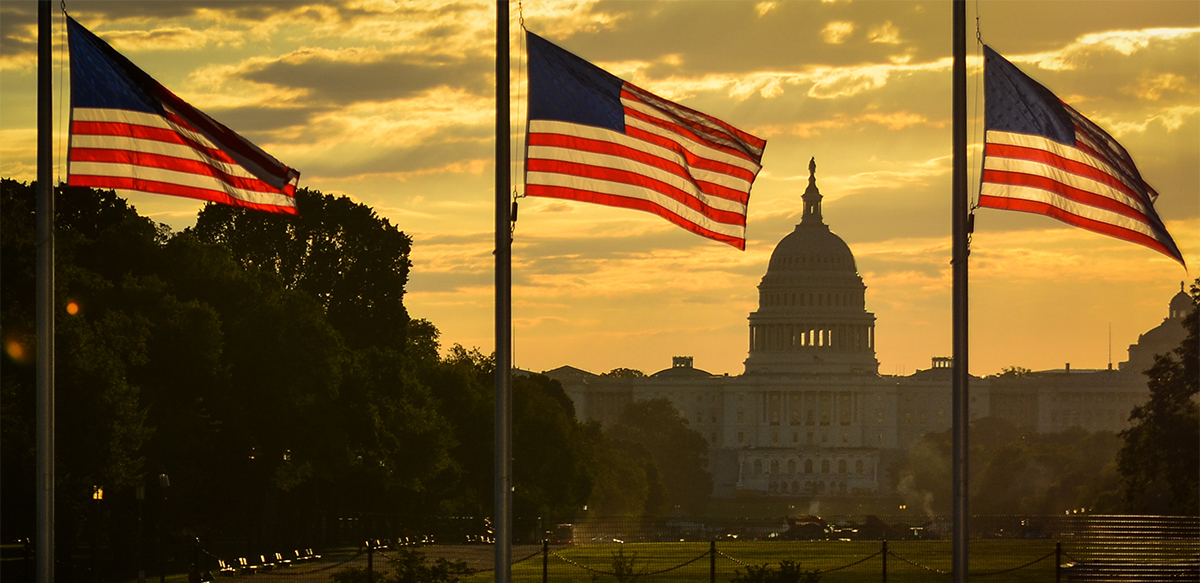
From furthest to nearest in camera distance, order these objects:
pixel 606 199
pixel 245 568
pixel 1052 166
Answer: pixel 245 568
pixel 1052 166
pixel 606 199

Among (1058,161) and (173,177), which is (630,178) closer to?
(1058,161)

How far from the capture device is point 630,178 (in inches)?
1166

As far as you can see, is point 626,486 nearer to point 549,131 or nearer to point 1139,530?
point 1139,530

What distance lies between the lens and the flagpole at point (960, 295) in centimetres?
3002

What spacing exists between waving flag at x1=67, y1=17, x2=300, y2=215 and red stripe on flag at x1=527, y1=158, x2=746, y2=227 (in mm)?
3865

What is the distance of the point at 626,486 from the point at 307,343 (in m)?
76.4

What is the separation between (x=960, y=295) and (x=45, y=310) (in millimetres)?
13945

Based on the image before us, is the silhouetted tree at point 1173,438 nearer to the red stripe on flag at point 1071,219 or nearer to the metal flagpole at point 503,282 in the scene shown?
the red stripe on flag at point 1071,219

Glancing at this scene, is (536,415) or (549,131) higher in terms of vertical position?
(549,131)

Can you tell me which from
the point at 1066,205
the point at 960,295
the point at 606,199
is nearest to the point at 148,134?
the point at 606,199

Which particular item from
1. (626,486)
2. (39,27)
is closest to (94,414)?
(39,27)

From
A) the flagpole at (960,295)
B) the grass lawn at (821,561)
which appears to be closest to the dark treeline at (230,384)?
the grass lawn at (821,561)

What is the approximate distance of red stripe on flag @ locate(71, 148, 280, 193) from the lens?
29656 mm

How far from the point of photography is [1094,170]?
30469 mm
